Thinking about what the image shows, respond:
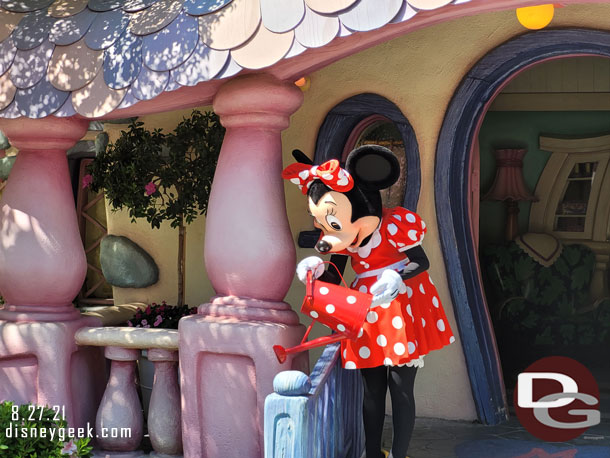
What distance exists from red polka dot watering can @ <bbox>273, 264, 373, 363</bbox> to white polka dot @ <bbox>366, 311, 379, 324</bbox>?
0.56ft

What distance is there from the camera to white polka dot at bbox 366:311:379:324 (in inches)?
164

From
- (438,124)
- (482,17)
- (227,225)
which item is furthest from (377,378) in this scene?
(482,17)

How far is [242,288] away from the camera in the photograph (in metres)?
4.49

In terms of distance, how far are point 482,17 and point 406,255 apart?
1.93 m

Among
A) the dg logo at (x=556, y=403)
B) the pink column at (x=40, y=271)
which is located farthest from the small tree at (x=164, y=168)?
the dg logo at (x=556, y=403)

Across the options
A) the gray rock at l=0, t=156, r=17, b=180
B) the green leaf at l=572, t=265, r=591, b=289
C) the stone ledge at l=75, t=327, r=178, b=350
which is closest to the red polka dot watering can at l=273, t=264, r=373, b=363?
the stone ledge at l=75, t=327, r=178, b=350

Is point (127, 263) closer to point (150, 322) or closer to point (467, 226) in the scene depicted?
point (150, 322)

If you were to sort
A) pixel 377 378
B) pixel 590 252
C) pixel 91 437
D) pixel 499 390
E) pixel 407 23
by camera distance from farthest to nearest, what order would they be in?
pixel 590 252 → pixel 499 390 → pixel 91 437 → pixel 377 378 → pixel 407 23

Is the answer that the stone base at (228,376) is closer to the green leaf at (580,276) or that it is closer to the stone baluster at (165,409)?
the stone baluster at (165,409)

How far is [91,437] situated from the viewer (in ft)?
16.2

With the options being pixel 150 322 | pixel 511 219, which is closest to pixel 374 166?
pixel 150 322

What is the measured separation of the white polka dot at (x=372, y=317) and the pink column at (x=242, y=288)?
0.48 meters

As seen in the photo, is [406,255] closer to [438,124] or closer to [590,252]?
[438,124]

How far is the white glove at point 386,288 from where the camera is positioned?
3.91 meters
